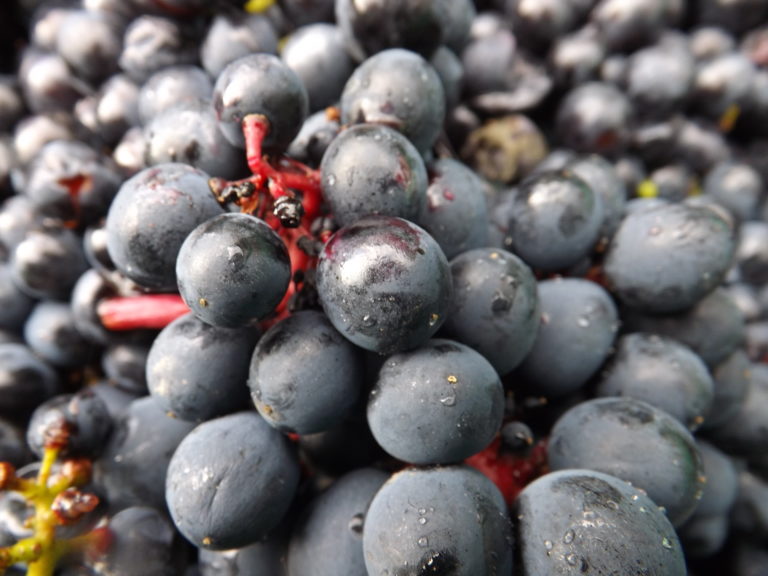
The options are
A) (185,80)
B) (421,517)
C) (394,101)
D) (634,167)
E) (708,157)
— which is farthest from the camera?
(708,157)

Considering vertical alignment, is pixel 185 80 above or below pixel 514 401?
above

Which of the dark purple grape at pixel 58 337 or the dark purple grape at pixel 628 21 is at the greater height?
the dark purple grape at pixel 628 21

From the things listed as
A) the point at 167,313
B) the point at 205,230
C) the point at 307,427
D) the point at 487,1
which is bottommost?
the point at 307,427

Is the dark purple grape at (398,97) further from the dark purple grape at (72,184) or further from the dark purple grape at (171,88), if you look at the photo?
the dark purple grape at (72,184)

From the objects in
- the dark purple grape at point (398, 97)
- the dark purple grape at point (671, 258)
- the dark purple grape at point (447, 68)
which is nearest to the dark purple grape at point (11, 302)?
the dark purple grape at point (398, 97)

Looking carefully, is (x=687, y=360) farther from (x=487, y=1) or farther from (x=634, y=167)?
(x=487, y=1)

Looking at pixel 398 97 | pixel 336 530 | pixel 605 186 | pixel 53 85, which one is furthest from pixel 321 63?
pixel 336 530

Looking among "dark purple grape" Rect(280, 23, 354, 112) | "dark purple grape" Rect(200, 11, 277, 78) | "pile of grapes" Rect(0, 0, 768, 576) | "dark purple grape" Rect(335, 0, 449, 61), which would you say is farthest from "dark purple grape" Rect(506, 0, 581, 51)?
"dark purple grape" Rect(200, 11, 277, 78)

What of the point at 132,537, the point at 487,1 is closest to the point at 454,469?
the point at 132,537
